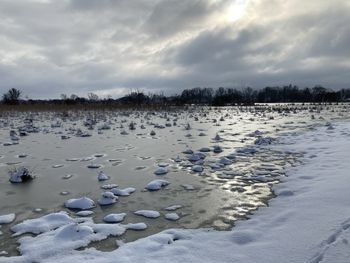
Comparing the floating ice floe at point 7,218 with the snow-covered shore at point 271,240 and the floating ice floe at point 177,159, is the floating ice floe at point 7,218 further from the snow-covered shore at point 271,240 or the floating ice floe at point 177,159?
the floating ice floe at point 177,159

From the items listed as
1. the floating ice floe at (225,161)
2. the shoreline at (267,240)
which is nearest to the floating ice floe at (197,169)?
the floating ice floe at (225,161)

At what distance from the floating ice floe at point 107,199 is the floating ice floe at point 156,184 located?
0.89 meters

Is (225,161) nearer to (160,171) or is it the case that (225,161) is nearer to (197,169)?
(197,169)

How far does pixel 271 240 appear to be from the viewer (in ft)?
14.5

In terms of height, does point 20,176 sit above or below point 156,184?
above

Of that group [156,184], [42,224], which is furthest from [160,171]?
[42,224]

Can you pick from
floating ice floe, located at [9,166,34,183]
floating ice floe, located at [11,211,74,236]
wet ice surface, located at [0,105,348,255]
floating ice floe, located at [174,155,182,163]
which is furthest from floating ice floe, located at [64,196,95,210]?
floating ice floe, located at [174,155,182,163]

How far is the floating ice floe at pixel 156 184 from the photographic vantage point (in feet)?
23.6

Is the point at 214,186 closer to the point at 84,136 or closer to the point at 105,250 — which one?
the point at 105,250

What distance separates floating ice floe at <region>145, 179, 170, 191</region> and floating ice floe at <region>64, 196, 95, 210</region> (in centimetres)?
129

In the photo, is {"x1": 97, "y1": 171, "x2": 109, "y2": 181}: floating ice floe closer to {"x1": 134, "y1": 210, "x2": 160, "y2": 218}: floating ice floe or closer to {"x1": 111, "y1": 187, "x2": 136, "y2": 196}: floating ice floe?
{"x1": 111, "y1": 187, "x2": 136, "y2": 196}: floating ice floe

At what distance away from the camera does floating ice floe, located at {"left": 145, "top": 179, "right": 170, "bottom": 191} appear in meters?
7.19

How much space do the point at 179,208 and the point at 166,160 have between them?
4246 millimetres

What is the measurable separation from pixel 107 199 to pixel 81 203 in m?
0.45
